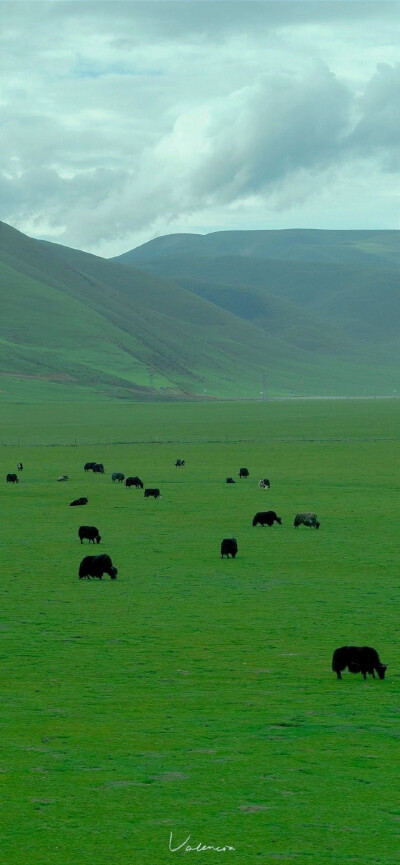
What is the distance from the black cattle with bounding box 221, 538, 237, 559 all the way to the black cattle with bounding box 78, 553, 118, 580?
4012 mm

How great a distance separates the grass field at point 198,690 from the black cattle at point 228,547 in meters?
0.34

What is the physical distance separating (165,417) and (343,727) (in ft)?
447

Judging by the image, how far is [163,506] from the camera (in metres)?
47.9

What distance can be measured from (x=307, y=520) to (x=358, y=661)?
20451mm

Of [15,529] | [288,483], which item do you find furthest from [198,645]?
[288,483]

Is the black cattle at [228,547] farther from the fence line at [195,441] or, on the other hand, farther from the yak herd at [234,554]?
the fence line at [195,441]

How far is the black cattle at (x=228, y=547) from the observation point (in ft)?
109

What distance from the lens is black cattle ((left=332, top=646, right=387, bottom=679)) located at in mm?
20031

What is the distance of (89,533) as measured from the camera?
36.4m

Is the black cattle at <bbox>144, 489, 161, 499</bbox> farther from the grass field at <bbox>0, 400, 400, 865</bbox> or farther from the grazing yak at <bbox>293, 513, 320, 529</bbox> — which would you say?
the grazing yak at <bbox>293, 513, 320, 529</bbox>

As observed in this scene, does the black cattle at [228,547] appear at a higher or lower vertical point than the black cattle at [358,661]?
higher

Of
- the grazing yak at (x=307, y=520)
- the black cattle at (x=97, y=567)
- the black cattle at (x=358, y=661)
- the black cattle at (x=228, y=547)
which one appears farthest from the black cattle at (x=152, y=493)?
the black cattle at (x=358, y=661)

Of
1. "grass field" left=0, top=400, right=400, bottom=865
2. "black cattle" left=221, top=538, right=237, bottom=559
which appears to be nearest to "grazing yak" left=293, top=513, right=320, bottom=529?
"grass field" left=0, top=400, right=400, bottom=865
